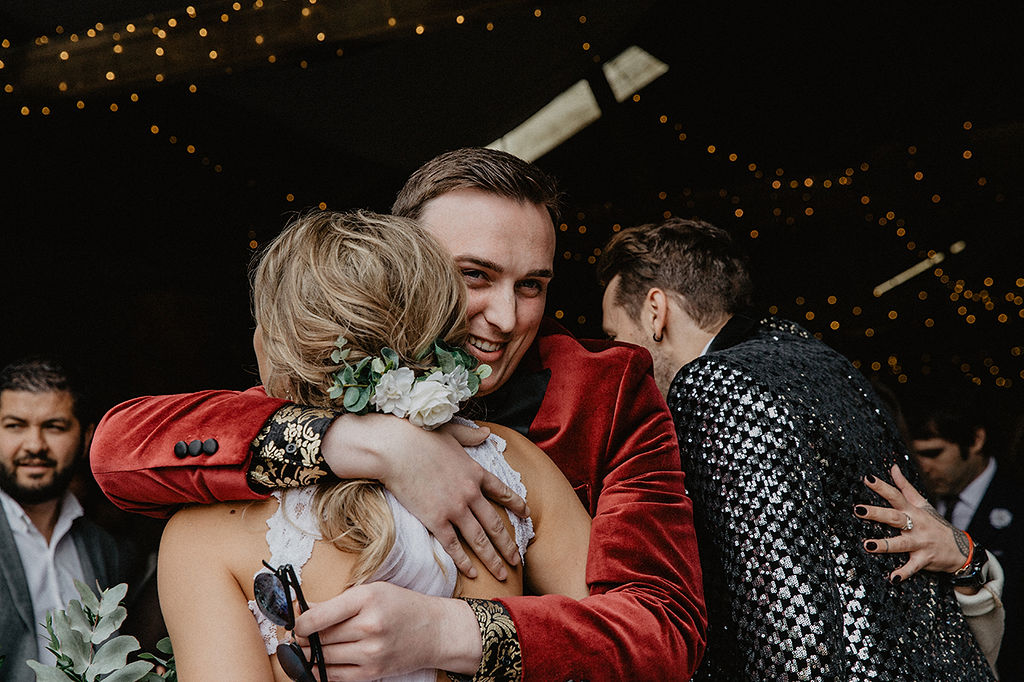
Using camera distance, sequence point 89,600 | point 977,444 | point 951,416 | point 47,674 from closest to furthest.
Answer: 1. point 47,674
2. point 89,600
3. point 977,444
4. point 951,416

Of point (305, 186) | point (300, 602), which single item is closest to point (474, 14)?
point (305, 186)

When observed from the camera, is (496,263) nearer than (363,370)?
No

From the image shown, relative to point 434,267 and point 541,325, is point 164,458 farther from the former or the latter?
point 541,325

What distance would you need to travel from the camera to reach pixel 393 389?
3.78 ft

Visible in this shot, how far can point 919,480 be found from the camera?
6.38 feet

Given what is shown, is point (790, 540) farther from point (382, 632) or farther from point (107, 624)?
point (107, 624)

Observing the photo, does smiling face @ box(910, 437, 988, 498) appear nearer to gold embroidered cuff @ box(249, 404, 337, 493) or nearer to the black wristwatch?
the black wristwatch

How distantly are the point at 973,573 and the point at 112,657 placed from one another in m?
1.83

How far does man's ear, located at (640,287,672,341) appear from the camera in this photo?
2199mm

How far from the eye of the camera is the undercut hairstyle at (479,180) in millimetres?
1640

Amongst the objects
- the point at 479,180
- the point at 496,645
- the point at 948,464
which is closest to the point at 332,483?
the point at 496,645

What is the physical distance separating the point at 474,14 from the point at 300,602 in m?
3.24

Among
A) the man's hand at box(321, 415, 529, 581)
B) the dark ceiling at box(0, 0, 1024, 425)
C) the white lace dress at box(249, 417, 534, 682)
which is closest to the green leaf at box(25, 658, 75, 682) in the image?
the white lace dress at box(249, 417, 534, 682)

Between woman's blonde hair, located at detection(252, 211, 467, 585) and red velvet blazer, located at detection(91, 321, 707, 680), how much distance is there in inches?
3.7
